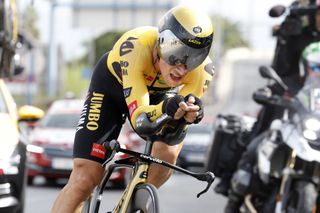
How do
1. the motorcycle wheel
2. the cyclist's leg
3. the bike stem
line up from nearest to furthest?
the bike stem < the cyclist's leg < the motorcycle wheel

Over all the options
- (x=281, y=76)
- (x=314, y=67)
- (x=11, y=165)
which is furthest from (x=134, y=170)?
(x=281, y=76)

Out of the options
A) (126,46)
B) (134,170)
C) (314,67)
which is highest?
(126,46)

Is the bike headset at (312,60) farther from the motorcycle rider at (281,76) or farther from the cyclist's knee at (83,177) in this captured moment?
the cyclist's knee at (83,177)

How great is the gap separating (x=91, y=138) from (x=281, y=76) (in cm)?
422

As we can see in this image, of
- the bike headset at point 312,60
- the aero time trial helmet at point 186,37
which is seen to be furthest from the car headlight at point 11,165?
the aero time trial helmet at point 186,37

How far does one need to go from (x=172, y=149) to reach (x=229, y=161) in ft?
13.8

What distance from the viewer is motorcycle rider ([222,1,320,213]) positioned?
966 cm

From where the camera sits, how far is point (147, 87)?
6.17 m

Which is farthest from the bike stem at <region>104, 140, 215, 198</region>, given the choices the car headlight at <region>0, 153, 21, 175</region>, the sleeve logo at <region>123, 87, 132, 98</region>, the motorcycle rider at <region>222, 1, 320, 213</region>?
the motorcycle rider at <region>222, 1, 320, 213</region>

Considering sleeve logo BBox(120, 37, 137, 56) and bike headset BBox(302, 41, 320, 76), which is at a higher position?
sleeve logo BBox(120, 37, 137, 56)

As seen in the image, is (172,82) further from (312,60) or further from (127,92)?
(312,60)

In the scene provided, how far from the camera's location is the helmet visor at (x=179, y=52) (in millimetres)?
5570

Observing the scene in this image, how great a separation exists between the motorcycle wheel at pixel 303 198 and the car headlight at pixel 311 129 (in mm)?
379

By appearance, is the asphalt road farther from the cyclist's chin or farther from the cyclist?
the cyclist's chin
